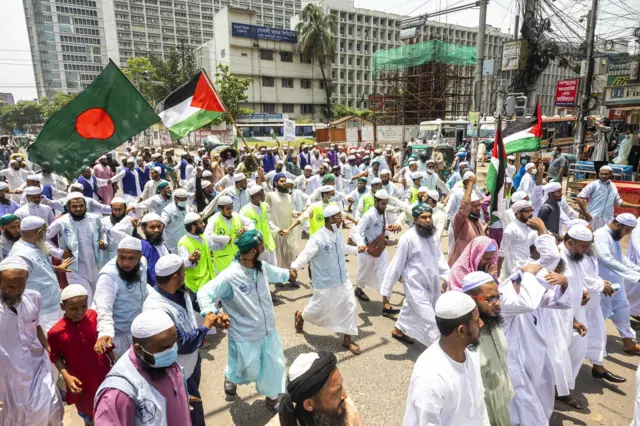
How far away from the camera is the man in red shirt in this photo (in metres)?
3.06

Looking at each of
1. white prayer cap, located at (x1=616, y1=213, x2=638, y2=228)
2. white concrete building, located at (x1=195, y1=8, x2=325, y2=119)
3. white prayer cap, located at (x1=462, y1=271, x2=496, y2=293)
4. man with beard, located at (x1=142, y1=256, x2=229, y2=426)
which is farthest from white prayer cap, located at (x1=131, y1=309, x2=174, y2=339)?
white concrete building, located at (x1=195, y1=8, x2=325, y2=119)

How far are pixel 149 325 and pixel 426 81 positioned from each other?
136ft

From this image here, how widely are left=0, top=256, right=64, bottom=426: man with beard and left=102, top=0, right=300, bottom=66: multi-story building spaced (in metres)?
101

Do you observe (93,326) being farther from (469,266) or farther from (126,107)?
(469,266)

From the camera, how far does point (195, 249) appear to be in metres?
4.86

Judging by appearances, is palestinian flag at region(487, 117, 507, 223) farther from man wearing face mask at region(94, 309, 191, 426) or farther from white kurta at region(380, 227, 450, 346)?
man wearing face mask at region(94, 309, 191, 426)

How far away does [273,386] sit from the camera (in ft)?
12.2

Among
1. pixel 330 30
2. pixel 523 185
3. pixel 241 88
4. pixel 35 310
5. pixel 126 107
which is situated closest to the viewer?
pixel 35 310

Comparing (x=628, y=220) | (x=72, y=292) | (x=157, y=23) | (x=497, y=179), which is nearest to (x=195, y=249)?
(x=72, y=292)

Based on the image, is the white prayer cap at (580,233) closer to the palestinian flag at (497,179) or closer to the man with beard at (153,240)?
the palestinian flag at (497,179)

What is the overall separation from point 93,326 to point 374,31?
76025 millimetres

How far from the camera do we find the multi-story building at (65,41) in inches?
4129

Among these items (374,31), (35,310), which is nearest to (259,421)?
(35,310)

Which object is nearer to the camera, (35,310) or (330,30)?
(35,310)
